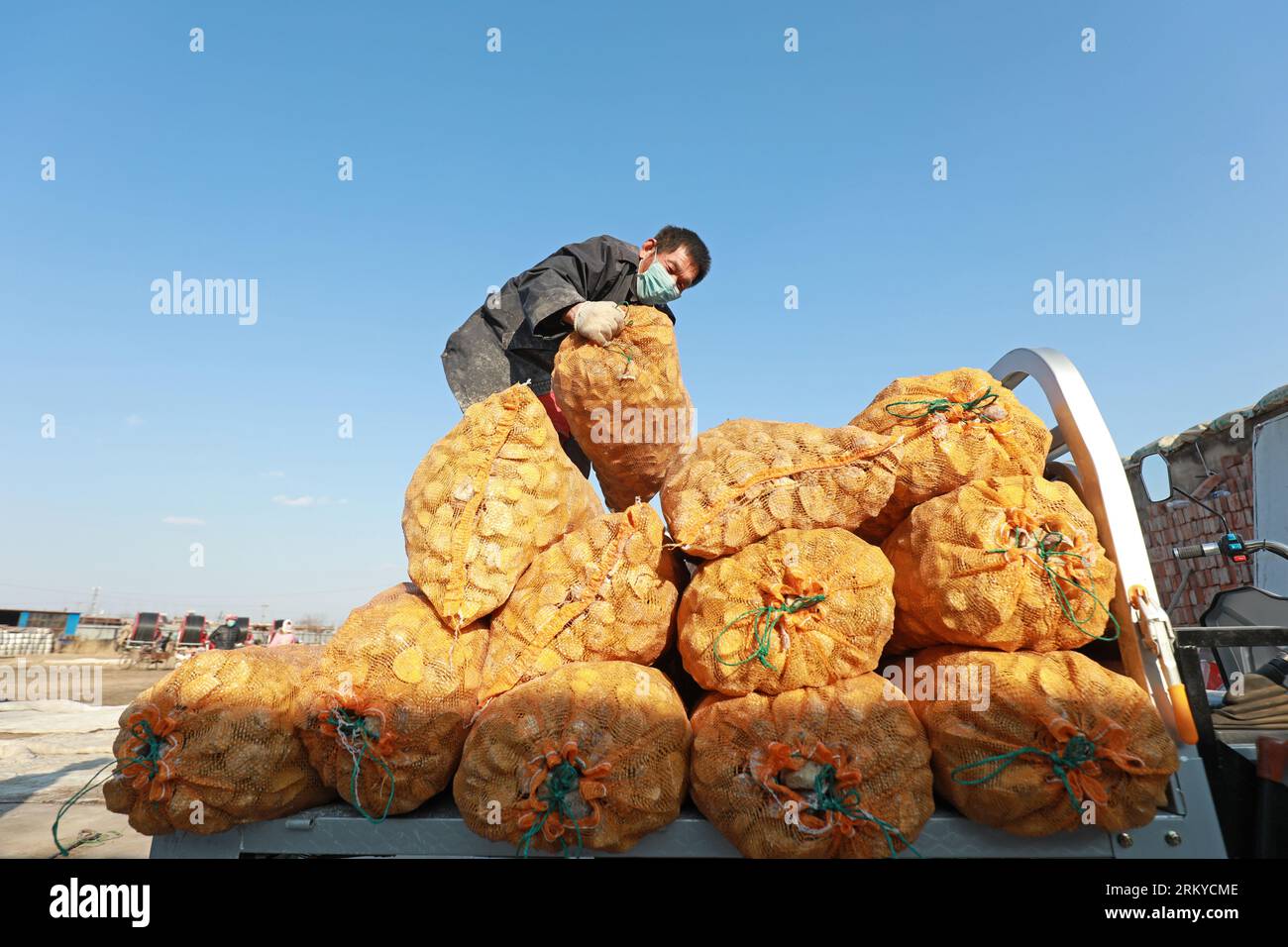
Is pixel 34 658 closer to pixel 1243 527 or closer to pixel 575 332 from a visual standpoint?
pixel 575 332

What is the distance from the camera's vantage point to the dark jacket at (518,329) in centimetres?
295

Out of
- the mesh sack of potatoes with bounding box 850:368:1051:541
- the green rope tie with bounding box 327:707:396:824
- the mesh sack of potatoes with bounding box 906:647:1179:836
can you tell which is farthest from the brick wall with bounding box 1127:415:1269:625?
the green rope tie with bounding box 327:707:396:824

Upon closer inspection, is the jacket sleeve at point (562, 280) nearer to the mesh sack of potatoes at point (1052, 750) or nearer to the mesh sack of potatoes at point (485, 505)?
the mesh sack of potatoes at point (485, 505)

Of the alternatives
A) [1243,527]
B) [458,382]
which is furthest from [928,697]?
[1243,527]

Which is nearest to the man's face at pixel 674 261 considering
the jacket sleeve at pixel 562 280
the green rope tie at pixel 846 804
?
the jacket sleeve at pixel 562 280

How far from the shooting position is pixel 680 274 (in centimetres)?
310

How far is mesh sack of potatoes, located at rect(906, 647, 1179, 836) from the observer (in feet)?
5.35

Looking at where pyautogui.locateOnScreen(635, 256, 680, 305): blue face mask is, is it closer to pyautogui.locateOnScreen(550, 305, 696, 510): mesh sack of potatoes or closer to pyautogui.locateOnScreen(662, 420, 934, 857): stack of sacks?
pyautogui.locateOnScreen(550, 305, 696, 510): mesh sack of potatoes

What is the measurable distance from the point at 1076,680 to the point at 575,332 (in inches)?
74.2

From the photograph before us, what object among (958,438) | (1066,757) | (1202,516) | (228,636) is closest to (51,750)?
(228,636)

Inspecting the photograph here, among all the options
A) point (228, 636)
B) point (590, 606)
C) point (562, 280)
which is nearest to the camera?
point (590, 606)

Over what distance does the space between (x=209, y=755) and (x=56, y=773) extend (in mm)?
7775

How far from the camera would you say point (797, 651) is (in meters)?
1.82

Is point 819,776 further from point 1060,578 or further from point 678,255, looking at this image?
point 678,255
